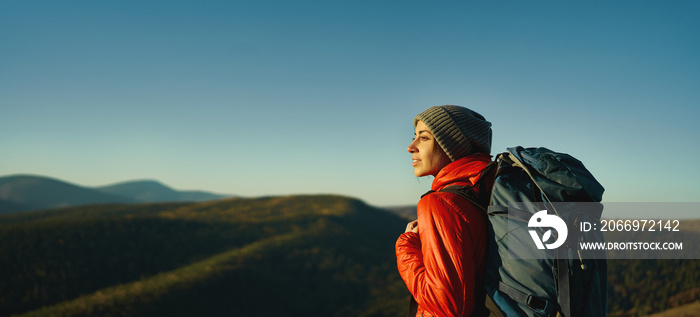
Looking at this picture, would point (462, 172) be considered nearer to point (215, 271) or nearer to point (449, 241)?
point (449, 241)

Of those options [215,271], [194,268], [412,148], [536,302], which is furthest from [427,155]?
[194,268]

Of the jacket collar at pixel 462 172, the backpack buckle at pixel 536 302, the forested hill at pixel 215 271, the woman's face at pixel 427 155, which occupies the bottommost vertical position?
the forested hill at pixel 215 271

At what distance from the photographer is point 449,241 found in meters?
2.21

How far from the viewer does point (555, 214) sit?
204 cm

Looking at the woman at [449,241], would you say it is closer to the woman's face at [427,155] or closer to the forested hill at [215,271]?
the woman's face at [427,155]

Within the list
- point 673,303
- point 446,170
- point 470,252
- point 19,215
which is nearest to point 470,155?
point 446,170

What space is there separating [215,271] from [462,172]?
121 ft

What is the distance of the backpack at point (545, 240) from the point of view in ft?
6.67

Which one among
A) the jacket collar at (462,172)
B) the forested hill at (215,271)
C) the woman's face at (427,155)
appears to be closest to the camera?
the jacket collar at (462,172)

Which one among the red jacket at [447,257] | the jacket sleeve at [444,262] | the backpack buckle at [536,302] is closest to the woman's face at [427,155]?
the red jacket at [447,257]

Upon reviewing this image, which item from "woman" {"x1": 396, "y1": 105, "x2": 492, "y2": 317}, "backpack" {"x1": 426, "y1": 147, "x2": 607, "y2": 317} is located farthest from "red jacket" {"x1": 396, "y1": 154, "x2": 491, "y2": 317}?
"backpack" {"x1": 426, "y1": 147, "x2": 607, "y2": 317}

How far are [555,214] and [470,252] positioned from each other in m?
0.52

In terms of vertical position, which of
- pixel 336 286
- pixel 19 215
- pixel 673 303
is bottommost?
pixel 336 286

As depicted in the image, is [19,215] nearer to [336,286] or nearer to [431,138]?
[336,286]
